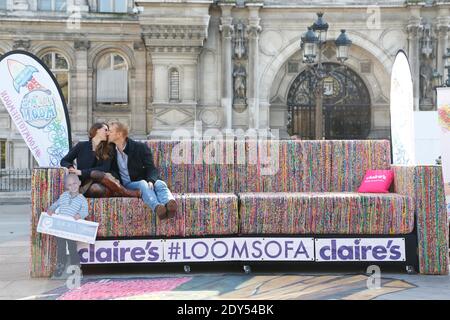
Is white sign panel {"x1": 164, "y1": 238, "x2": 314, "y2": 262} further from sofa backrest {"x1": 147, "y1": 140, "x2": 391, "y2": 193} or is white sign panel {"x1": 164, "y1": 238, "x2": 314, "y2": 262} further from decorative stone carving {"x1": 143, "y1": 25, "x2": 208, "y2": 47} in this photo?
decorative stone carving {"x1": 143, "y1": 25, "x2": 208, "y2": 47}

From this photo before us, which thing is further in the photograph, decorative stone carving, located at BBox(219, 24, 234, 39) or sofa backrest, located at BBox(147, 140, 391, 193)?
decorative stone carving, located at BBox(219, 24, 234, 39)

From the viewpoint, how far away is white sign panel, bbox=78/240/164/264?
23.6ft

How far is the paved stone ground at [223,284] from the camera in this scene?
242 inches

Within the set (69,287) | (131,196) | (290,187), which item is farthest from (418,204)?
(69,287)

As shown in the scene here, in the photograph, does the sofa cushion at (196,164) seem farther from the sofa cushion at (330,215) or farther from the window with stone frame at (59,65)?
the window with stone frame at (59,65)

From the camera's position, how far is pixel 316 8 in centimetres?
2500

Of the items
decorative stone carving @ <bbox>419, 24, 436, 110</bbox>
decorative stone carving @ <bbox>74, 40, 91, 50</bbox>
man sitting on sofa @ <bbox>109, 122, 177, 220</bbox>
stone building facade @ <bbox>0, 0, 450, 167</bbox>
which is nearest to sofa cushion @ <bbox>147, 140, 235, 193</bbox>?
man sitting on sofa @ <bbox>109, 122, 177, 220</bbox>

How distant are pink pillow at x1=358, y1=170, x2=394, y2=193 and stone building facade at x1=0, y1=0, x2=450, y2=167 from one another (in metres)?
16.5

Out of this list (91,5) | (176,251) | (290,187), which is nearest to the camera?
(176,251)

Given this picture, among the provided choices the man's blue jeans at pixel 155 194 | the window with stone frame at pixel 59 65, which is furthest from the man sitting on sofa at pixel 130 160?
the window with stone frame at pixel 59 65

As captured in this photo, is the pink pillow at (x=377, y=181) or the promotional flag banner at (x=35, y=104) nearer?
the pink pillow at (x=377, y=181)

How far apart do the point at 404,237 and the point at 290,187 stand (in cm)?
169

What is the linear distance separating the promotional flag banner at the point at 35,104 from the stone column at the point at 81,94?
18396 mm
